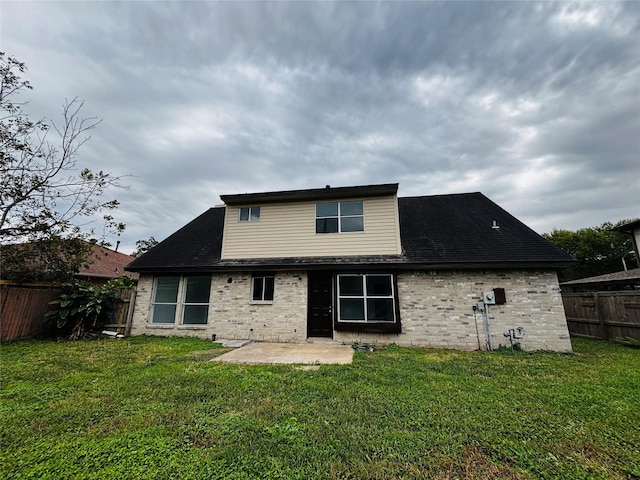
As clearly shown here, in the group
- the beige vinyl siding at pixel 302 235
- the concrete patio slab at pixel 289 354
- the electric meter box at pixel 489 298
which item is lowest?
the concrete patio slab at pixel 289 354

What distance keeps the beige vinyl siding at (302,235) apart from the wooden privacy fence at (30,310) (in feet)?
15.0

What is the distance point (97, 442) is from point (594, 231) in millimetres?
45241

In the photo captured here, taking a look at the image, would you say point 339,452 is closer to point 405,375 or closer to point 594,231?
point 405,375

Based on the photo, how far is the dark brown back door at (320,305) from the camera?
8865mm

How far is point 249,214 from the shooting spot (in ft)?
33.7

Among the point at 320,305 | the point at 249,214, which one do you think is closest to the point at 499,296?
the point at 320,305

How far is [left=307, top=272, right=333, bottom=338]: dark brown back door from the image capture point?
8.86 metres

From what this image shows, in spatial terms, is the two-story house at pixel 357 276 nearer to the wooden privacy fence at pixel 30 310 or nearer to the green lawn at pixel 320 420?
the wooden privacy fence at pixel 30 310

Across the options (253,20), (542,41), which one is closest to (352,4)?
(253,20)

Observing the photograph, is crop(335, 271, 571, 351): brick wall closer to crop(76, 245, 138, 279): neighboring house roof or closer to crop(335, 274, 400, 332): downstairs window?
crop(335, 274, 400, 332): downstairs window

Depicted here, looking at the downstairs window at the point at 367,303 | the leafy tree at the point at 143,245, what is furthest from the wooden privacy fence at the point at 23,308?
the leafy tree at the point at 143,245

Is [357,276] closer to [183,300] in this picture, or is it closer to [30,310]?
[183,300]

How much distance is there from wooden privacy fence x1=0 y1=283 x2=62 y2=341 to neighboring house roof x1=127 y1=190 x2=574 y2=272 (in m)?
2.81

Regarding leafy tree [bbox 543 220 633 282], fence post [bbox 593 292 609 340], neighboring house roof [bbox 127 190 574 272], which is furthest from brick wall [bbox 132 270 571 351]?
leafy tree [bbox 543 220 633 282]
